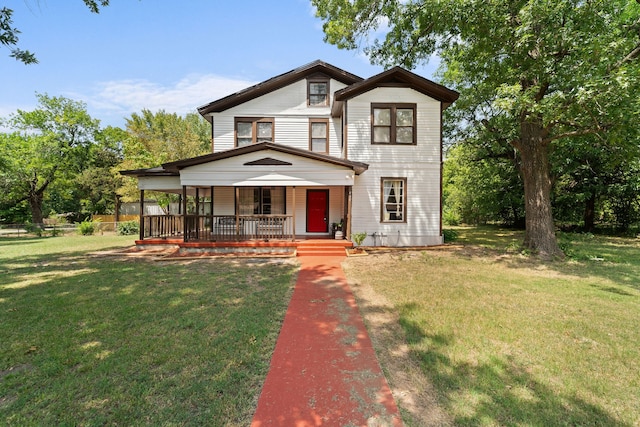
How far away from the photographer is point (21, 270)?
28.1 ft

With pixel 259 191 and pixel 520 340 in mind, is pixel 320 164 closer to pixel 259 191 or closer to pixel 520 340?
pixel 259 191

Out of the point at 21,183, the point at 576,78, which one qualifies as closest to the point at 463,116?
the point at 576,78

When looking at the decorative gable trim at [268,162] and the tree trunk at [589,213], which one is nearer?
the decorative gable trim at [268,162]

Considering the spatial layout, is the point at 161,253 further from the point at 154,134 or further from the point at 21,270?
the point at 154,134

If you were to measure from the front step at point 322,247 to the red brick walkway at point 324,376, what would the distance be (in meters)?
5.18

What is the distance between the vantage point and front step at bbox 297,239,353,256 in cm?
1066

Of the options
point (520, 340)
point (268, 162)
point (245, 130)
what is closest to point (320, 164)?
point (268, 162)

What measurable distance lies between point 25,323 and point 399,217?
11669 millimetres

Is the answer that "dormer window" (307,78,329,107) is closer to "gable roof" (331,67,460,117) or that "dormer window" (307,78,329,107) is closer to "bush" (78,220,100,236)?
"gable roof" (331,67,460,117)

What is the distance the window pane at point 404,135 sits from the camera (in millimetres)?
12523

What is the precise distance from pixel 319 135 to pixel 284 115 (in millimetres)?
1934

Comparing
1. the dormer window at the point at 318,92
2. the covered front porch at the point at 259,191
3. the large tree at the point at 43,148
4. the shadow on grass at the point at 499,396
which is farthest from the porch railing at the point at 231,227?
the large tree at the point at 43,148

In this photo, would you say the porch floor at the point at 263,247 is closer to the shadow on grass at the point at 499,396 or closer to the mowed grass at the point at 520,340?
the mowed grass at the point at 520,340

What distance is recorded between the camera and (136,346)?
3.91 m
